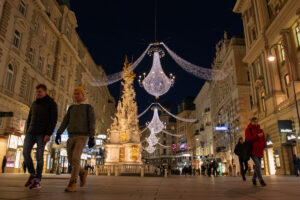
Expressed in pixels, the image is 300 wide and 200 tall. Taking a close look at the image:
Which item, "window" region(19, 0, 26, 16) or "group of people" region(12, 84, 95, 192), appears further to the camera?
"window" region(19, 0, 26, 16)

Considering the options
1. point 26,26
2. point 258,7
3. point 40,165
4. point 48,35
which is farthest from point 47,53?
point 40,165

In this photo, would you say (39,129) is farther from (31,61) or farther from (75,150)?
(31,61)

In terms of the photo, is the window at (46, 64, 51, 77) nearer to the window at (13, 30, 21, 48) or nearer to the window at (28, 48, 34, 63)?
the window at (28, 48, 34, 63)

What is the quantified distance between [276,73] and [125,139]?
1750cm

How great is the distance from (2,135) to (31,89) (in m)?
7.39

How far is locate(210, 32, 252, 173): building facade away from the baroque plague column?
40.3 ft

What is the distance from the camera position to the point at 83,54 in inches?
1940

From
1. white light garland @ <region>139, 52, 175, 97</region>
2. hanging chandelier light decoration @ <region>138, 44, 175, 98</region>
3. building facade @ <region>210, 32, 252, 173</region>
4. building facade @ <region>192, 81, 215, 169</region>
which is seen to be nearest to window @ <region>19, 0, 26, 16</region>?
hanging chandelier light decoration @ <region>138, 44, 175, 98</region>

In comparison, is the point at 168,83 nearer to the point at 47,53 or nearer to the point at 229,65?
the point at 47,53

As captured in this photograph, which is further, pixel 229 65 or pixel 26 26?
pixel 229 65

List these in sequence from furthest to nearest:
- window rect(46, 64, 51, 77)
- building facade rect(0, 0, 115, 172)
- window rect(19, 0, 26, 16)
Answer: window rect(46, 64, 51, 77) → window rect(19, 0, 26, 16) → building facade rect(0, 0, 115, 172)

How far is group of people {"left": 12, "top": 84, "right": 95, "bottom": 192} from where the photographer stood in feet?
17.4

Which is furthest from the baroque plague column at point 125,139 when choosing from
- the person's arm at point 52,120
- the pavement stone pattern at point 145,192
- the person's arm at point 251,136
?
the person's arm at point 52,120

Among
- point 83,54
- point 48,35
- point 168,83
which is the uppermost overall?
point 83,54
